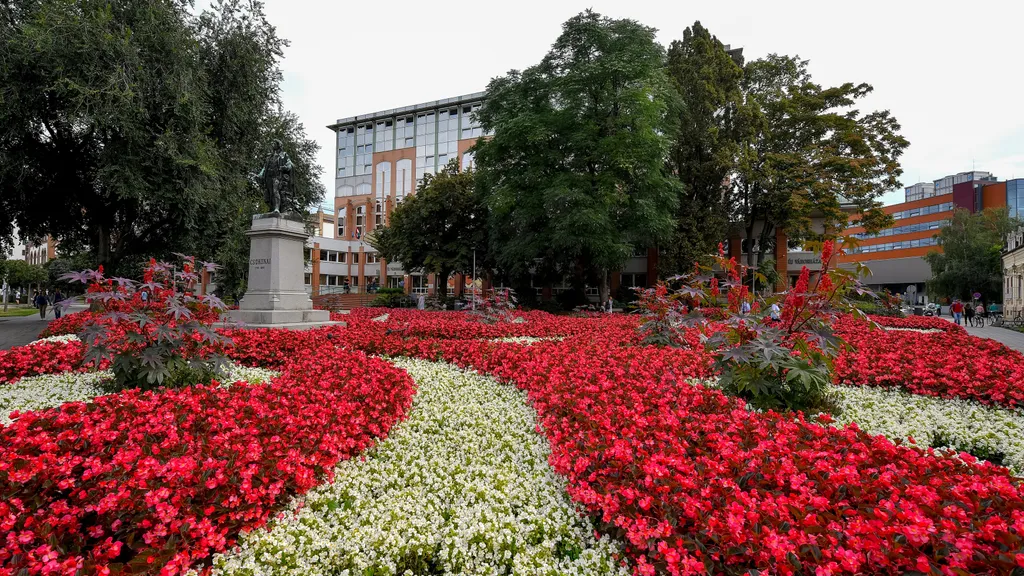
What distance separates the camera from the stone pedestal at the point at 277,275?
11.2 metres

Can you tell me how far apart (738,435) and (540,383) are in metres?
2.51

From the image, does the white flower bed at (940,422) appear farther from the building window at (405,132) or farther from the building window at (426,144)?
the building window at (405,132)

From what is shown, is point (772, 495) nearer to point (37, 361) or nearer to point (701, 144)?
point (37, 361)

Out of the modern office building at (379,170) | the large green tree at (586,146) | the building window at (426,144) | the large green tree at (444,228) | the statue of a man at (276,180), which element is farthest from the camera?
the building window at (426,144)

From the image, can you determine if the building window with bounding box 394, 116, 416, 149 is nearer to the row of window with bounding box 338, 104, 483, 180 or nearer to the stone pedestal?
the row of window with bounding box 338, 104, 483, 180

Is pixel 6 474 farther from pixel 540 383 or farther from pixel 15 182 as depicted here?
pixel 15 182

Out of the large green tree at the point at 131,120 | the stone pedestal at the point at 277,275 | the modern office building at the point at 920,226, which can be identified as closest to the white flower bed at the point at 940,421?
the stone pedestal at the point at 277,275

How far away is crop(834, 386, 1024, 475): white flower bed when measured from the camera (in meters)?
4.22

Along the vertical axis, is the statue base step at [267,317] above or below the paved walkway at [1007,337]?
above

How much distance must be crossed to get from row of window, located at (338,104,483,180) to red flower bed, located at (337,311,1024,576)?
58867 mm

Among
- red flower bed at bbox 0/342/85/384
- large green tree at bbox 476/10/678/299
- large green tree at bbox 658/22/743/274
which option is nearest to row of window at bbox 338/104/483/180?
large green tree at bbox 658/22/743/274

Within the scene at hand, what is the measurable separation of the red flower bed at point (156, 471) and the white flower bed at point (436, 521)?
0.19m

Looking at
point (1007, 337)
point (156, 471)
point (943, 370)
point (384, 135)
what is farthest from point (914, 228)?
point (156, 471)

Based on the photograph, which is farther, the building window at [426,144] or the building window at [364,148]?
the building window at [364,148]
